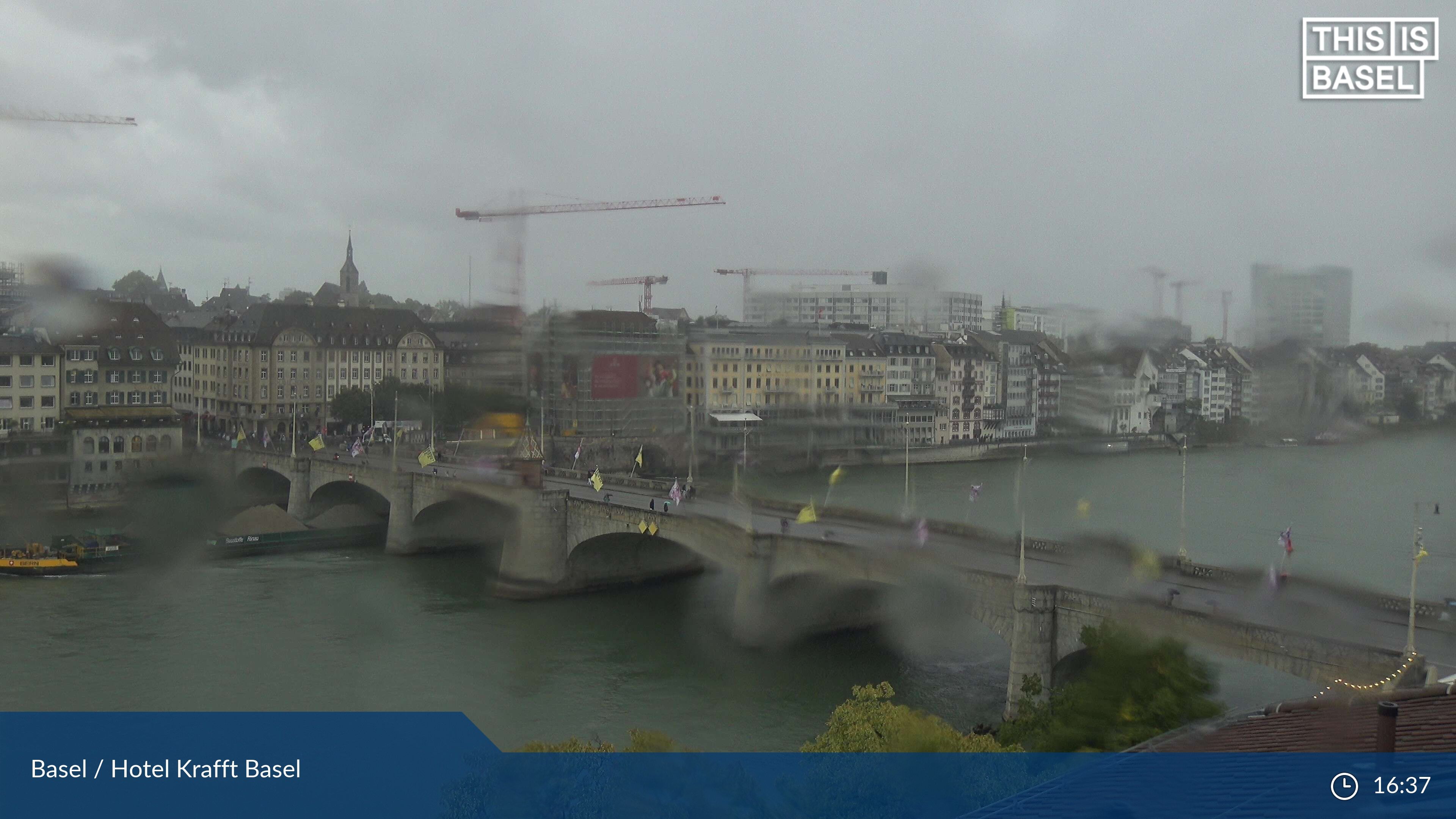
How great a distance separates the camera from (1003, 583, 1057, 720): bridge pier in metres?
10.9

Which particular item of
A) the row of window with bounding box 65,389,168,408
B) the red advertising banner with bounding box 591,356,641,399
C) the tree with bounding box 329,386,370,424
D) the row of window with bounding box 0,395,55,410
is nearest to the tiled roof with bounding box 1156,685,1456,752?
the red advertising banner with bounding box 591,356,641,399

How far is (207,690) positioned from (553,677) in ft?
12.3

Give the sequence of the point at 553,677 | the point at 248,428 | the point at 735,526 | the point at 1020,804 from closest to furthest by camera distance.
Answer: the point at 1020,804, the point at 553,677, the point at 735,526, the point at 248,428

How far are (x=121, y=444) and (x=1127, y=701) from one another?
27453 mm

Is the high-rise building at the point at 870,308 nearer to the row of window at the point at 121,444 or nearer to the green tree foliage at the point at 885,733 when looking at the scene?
the row of window at the point at 121,444

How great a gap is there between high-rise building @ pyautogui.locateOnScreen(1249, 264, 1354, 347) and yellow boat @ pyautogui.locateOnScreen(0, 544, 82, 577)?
1824cm

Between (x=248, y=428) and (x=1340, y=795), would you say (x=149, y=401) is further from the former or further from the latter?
(x=1340, y=795)

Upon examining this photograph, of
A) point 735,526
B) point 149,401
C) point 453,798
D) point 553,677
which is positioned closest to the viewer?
point 453,798

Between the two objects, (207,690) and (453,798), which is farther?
(207,690)

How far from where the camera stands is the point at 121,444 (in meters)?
29.0

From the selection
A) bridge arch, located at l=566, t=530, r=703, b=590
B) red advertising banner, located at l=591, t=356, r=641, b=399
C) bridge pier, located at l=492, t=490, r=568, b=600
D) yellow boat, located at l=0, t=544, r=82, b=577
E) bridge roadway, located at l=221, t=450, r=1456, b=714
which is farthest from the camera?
red advertising banner, located at l=591, t=356, r=641, b=399

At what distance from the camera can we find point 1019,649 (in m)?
11.1

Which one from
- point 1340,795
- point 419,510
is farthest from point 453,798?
point 419,510

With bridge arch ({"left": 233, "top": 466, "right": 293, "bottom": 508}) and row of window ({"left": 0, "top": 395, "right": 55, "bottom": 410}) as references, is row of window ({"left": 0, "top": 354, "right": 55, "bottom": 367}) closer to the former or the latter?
row of window ({"left": 0, "top": 395, "right": 55, "bottom": 410})
